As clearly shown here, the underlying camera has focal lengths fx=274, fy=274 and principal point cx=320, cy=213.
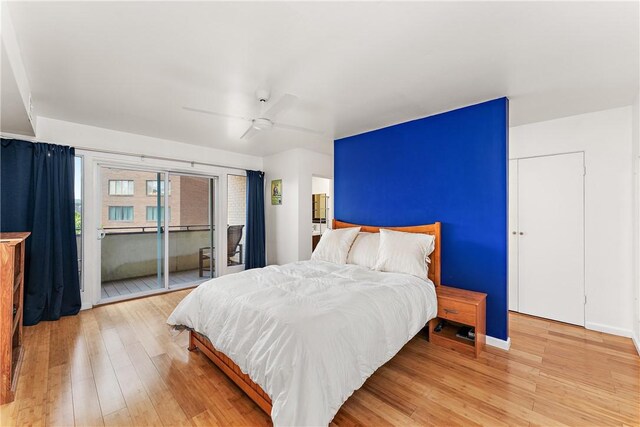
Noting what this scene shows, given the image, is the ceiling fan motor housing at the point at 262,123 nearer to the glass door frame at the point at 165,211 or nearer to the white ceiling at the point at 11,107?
the white ceiling at the point at 11,107

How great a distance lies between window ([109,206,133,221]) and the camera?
396 centimetres

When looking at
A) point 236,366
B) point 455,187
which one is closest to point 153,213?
point 236,366

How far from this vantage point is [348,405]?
1.81 m

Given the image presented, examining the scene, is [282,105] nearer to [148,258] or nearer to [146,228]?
[146,228]

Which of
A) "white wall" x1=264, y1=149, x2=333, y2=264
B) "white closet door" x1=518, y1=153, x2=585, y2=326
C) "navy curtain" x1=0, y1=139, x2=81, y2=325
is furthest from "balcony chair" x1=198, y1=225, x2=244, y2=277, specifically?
"white closet door" x1=518, y1=153, x2=585, y2=326

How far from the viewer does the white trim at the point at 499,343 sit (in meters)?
2.59

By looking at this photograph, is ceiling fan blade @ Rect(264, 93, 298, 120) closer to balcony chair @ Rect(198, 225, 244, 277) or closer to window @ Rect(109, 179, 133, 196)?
window @ Rect(109, 179, 133, 196)

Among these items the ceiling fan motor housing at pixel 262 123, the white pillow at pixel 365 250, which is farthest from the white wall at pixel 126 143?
the white pillow at pixel 365 250

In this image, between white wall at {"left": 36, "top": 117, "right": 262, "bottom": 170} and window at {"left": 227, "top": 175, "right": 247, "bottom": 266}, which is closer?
white wall at {"left": 36, "top": 117, "right": 262, "bottom": 170}

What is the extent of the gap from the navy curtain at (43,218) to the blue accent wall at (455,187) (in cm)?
374

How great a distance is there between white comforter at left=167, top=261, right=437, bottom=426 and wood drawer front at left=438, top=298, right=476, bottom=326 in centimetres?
10

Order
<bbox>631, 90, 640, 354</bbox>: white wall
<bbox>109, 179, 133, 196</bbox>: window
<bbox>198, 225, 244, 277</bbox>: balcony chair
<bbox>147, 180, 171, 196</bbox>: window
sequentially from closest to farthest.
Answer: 1. <bbox>631, 90, 640, 354</bbox>: white wall
2. <bbox>109, 179, 133, 196</bbox>: window
3. <bbox>147, 180, 171, 196</bbox>: window
4. <bbox>198, 225, 244, 277</bbox>: balcony chair

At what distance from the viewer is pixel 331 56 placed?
6.56ft

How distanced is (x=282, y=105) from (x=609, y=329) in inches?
159
